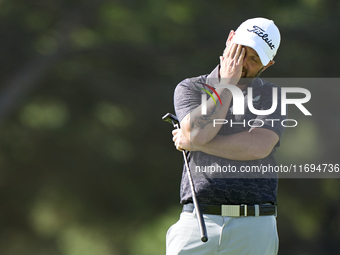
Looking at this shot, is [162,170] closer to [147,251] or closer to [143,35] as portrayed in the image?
[147,251]

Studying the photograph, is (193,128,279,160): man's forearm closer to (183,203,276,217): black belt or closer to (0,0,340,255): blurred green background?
(183,203,276,217): black belt

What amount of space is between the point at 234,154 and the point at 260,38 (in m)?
0.43

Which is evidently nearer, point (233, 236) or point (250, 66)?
point (233, 236)

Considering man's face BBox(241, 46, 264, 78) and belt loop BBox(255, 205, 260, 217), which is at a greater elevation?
man's face BBox(241, 46, 264, 78)

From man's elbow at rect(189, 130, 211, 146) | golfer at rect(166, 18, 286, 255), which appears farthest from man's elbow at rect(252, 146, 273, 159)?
man's elbow at rect(189, 130, 211, 146)

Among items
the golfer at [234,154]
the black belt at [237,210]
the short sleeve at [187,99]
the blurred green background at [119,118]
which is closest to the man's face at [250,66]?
the golfer at [234,154]

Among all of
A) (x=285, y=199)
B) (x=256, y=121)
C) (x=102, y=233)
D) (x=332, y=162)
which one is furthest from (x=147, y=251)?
(x=256, y=121)

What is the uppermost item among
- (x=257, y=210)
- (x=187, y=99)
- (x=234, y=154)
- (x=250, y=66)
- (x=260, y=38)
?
(x=260, y=38)

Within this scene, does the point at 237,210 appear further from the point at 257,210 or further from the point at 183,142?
the point at 183,142

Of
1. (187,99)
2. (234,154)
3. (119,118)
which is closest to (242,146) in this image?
(234,154)

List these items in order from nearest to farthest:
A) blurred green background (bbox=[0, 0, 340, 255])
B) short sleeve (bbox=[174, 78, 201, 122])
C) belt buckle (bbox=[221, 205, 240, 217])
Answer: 1. belt buckle (bbox=[221, 205, 240, 217])
2. short sleeve (bbox=[174, 78, 201, 122])
3. blurred green background (bbox=[0, 0, 340, 255])

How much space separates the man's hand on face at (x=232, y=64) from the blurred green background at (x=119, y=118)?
5.22 metres

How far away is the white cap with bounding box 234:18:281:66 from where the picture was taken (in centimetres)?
231

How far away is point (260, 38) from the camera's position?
2320 mm
